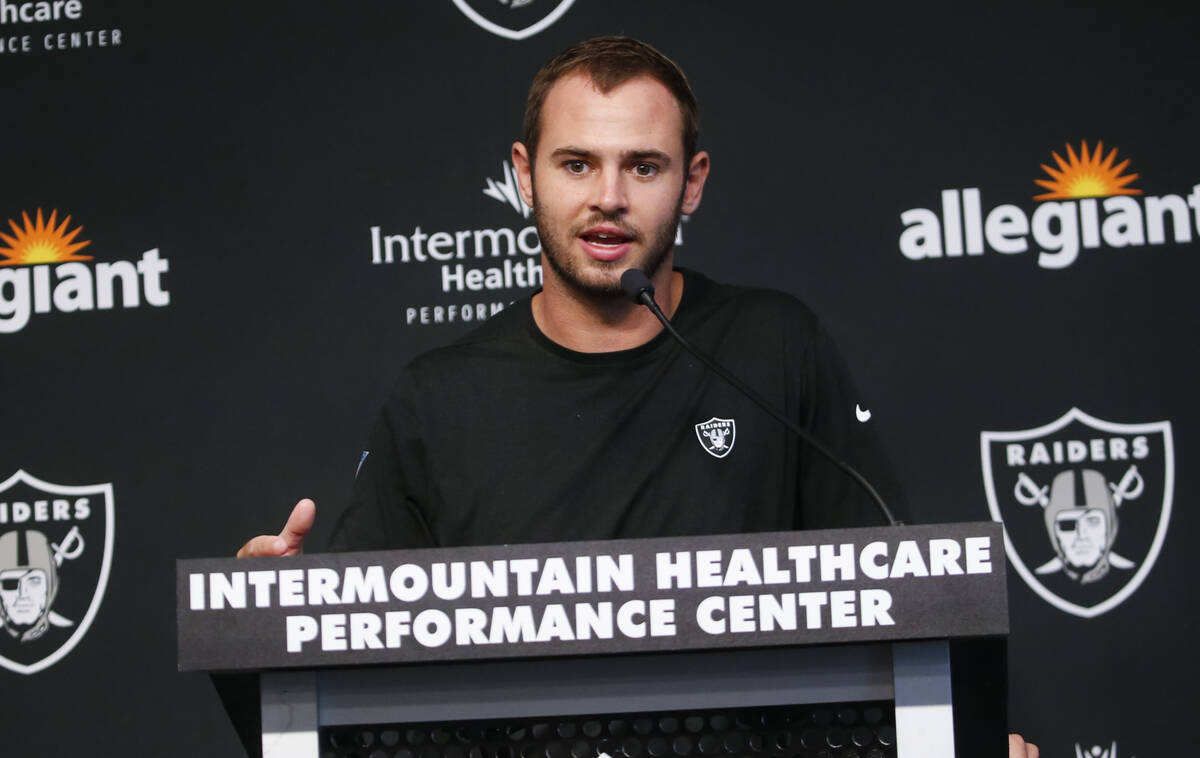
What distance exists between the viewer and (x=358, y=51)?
2555 millimetres

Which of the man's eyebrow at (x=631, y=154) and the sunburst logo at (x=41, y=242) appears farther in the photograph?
the sunburst logo at (x=41, y=242)

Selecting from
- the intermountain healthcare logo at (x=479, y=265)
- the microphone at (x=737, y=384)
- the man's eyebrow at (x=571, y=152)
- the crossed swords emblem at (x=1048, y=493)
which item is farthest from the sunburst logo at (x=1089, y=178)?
the microphone at (x=737, y=384)

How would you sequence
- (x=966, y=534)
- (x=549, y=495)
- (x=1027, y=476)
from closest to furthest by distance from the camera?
(x=966, y=534)
(x=549, y=495)
(x=1027, y=476)

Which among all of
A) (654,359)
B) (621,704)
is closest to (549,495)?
(654,359)

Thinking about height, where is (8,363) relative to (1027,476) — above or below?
above

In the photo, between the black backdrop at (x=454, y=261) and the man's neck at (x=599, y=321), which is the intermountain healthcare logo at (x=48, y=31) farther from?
the man's neck at (x=599, y=321)

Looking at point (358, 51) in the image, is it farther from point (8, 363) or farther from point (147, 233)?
point (8, 363)

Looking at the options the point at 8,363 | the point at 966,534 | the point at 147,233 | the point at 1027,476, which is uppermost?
the point at 147,233

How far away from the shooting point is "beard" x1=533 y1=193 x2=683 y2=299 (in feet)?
5.34

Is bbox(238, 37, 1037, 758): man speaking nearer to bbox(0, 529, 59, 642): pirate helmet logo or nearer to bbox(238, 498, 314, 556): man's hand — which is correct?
bbox(238, 498, 314, 556): man's hand

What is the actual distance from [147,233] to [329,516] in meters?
0.64

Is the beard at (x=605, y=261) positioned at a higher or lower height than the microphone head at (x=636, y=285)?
higher

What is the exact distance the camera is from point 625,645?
3.22 ft

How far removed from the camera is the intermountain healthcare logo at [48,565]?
8.11 feet
